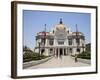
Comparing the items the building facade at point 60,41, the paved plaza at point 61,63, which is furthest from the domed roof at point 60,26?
the paved plaza at point 61,63

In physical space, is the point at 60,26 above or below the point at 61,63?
above

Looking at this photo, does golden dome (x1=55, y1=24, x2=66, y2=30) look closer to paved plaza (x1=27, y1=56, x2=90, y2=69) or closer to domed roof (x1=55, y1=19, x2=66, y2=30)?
domed roof (x1=55, y1=19, x2=66, y2=30)

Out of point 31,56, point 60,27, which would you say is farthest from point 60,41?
point 31,56

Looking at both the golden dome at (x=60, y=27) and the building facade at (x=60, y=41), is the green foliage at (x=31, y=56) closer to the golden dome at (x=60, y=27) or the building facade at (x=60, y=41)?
the building facade at (x=60, y=41)

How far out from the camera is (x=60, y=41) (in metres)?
2.18

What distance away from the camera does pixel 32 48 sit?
206 centimetres

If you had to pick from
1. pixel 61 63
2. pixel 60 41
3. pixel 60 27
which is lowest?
pixel 61 63

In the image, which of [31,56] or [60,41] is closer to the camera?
[31,56]

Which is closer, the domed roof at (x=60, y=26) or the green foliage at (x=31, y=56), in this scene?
the green foliage at (x=31, y=56)

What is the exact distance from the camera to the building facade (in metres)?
2.11

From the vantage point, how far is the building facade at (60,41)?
6.91 ft

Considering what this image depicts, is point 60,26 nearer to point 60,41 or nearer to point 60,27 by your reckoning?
point 60,27

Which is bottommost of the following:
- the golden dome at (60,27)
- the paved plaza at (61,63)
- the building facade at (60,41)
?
the paved plaza at (61,63)

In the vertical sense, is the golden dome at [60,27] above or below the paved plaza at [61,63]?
above
